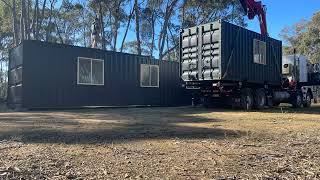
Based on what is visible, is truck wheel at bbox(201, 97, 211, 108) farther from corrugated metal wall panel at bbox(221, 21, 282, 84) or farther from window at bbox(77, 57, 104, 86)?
window at bbox(77, 57, 104, 86)

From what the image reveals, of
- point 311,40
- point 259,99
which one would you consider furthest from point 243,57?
point 311,40

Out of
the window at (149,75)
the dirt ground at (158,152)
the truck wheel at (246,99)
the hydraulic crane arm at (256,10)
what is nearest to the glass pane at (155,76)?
the window at (149,75)

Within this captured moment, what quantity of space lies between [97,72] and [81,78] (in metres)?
0.92

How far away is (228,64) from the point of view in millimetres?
18781

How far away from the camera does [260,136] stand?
943 centimetres

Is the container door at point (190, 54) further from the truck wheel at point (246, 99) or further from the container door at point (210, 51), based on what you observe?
the truck wheel at point (246, 99)

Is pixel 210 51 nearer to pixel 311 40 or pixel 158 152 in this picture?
pixel 158 152

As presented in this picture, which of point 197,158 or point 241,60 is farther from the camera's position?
point 241,60

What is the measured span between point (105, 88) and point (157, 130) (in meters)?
10.9

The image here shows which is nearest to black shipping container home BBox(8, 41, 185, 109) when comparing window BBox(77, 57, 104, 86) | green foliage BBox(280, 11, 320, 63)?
window BBox(77, 57, 104, 86)

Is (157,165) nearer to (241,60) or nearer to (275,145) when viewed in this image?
(275,145)

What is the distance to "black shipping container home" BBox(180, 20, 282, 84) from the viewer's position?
18672mm

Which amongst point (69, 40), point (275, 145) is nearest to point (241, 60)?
point (275, 145)

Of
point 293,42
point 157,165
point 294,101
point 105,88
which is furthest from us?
point 293,42
